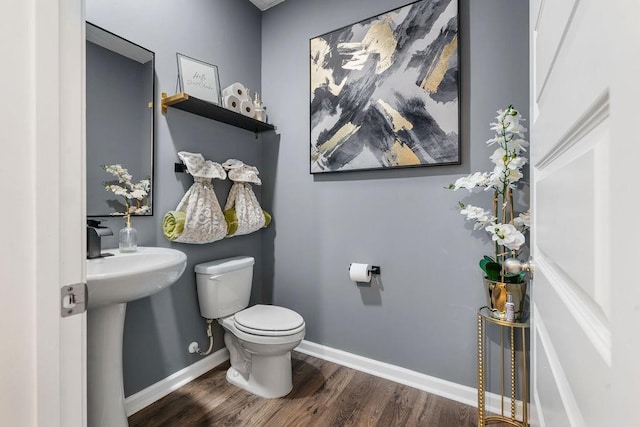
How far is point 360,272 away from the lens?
5.95ft

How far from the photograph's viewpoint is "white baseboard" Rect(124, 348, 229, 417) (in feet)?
4.99

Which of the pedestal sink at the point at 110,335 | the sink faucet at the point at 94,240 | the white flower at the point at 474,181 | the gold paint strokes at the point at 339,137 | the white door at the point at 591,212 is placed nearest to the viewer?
the white door at the point at 591,212

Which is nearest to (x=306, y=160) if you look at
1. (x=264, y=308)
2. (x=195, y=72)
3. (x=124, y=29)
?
(x=195, y=72)

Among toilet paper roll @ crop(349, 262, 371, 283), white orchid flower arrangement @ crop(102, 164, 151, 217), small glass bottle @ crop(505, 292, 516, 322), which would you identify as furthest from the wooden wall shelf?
small glass bottle @ crop(505, 292, 516, 322)

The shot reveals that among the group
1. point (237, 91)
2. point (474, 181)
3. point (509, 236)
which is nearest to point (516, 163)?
point (474, 181)

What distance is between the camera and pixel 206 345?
193cm

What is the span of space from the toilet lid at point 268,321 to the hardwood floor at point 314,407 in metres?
0.41

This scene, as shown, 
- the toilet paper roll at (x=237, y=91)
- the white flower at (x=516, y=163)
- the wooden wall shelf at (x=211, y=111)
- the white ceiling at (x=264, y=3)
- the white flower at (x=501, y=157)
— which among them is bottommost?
the white flower at (x=516, y=163)

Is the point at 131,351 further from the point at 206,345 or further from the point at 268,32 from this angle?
the point at 268,32

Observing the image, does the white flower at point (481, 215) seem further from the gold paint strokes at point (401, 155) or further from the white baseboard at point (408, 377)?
the white baseboard at point (408, 377)

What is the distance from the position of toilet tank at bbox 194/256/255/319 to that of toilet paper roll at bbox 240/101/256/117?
3.49 ft

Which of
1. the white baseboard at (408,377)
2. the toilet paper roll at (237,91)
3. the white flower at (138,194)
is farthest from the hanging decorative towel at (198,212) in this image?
the white baseboard at (408,377)

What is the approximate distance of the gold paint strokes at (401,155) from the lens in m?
1.71

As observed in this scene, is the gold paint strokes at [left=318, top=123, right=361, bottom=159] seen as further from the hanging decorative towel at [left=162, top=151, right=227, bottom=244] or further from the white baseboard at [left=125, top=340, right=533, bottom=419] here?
the white baseboard at [left=125, top=340, right=533, bottom=419]
